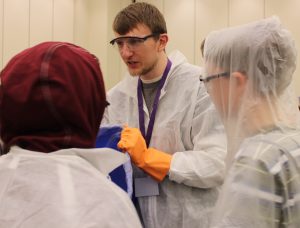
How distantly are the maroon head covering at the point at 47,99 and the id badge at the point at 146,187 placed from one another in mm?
924

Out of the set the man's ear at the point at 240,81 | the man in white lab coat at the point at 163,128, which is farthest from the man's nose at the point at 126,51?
the man's ear at the point at 240,81

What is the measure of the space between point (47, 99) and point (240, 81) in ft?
1.96

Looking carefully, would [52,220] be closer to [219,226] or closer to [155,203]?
[219,226]

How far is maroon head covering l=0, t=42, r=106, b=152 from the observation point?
880 millimetres

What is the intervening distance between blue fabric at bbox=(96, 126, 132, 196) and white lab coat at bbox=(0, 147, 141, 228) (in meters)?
0.74

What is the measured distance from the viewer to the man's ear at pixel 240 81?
3.97 feet

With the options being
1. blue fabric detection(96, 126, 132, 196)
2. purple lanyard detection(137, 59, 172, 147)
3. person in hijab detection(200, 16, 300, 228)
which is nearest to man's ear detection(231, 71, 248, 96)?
person in hijab detection(200, 16, 300, 228)

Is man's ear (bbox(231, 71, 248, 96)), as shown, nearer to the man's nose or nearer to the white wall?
the man's nose

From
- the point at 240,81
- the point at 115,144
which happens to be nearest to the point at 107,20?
the point at 115,144

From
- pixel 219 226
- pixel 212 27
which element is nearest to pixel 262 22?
pixel 219 226

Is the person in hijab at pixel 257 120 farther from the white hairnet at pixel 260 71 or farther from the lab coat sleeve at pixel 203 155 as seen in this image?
the lab coat sleeve at pixel 203 155

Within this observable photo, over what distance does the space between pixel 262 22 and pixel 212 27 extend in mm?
3560

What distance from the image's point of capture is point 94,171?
0.88 m

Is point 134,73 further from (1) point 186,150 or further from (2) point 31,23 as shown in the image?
(2) point 31,23
